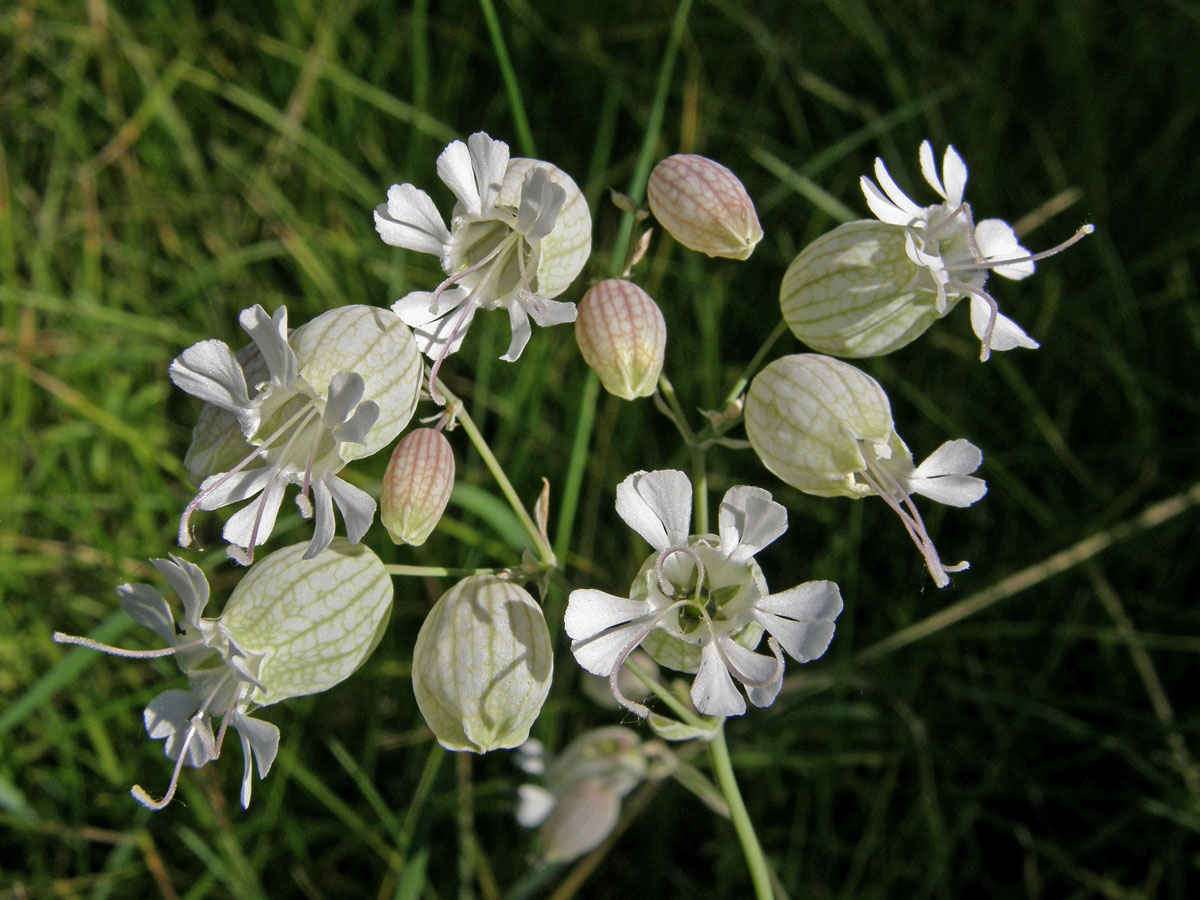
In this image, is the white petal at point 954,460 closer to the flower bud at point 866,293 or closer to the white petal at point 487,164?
the flower bud at point 866,293

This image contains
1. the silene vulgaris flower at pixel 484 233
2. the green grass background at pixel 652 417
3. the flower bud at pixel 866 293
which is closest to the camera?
the silene vulgaris flower at pixel 484 233

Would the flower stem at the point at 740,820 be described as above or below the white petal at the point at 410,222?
below

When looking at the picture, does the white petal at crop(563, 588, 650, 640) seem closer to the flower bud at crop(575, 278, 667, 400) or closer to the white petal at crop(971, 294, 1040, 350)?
the flower bud at crop(575, 278, 667, 400)

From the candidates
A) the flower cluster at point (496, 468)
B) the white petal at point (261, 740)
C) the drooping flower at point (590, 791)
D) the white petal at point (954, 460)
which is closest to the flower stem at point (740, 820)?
the flower cluster at point (496, 468)

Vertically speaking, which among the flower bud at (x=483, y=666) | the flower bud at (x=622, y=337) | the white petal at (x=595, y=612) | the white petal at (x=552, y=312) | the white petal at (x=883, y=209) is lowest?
the flower bud at (x=483, y=666)

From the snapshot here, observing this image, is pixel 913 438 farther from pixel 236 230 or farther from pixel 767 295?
pixel 236 230

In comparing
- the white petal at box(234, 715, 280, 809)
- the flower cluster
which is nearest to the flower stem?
the flower cluster

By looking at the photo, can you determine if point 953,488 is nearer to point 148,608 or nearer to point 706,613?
point 706,613
